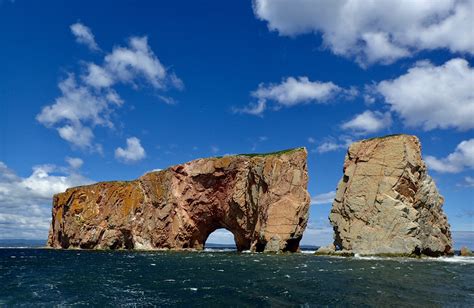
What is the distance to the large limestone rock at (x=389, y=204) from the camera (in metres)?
72.5

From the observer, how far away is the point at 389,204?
73562 mm

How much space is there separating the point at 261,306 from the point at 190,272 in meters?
21.8

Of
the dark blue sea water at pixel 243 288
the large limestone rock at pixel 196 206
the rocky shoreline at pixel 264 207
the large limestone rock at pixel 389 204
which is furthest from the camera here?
the large limestone rock at pixel 196 206

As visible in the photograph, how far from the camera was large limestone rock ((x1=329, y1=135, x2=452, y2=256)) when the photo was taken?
72500 mm

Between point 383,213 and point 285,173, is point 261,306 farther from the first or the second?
point 285,173

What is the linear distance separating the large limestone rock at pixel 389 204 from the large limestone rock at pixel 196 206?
37.9 ft

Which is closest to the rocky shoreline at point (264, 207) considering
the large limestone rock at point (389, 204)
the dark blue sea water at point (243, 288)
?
the large limestone rock at point (389, 204)

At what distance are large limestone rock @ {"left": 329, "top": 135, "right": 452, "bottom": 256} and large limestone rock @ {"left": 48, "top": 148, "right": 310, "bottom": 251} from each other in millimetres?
11542

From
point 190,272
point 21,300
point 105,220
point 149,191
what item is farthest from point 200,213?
point 21,300

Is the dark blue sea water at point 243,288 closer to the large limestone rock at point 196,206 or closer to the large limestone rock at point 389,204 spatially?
the large limestone rock at point 389,204

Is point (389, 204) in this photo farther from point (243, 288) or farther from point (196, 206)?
point (243, 288)

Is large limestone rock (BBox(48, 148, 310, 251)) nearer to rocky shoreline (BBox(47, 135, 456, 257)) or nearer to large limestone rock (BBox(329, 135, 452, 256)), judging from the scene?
rocky shoreline (BBox(47, 135, 456, 257))

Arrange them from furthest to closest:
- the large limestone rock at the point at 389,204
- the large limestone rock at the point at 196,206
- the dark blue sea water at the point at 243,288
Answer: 1. the large limestone rock at the point at 196,206
2. the large limestone rock at the point at 389,204
3. the dark blue sea water at the point at 243,288

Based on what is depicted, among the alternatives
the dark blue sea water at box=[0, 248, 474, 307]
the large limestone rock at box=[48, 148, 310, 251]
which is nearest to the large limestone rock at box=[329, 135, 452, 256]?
the large limestone rock at box=[48, 148, 310, 251]
